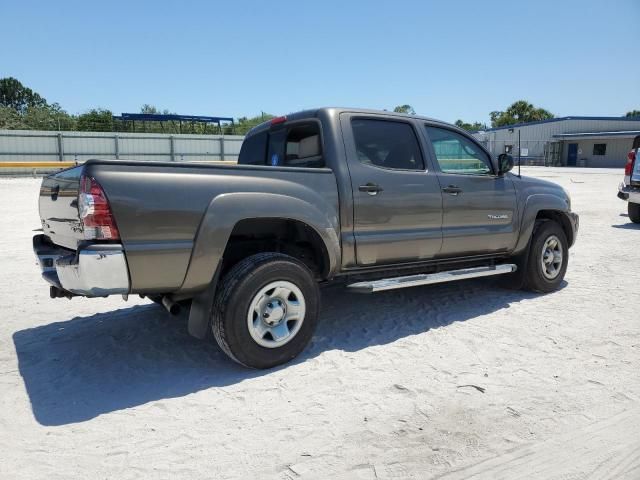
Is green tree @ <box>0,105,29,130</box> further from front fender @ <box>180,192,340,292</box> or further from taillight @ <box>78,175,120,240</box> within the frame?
front fender @ <box>180,192,340,292</box>

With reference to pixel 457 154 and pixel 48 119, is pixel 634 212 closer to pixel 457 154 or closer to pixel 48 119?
pixel 457 154

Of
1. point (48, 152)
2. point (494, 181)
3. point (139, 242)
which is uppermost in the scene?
point (48, 152)

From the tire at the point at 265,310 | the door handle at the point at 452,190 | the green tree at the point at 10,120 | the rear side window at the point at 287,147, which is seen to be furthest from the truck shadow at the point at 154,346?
the green tree at the point at 10,120

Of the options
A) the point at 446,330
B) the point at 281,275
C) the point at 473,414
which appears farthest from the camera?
the point at 446,330

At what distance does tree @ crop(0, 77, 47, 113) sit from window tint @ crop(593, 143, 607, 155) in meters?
79.4

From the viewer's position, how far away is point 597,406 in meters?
3.01

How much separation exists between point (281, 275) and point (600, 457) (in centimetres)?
217

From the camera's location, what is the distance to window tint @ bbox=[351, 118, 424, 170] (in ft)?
13.7

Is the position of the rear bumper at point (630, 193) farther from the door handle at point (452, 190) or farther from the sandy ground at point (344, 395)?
the door handle at point (452, 190)

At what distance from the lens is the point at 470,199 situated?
473cm

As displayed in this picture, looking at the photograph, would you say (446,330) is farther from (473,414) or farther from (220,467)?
(220,467)

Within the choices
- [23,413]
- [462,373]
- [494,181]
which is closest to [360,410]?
[462,373]

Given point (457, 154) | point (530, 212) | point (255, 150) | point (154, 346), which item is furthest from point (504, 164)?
point (154, 346)

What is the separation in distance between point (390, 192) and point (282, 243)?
1.01 meters
